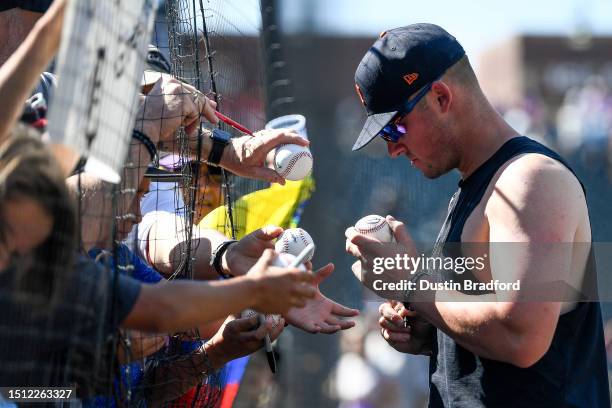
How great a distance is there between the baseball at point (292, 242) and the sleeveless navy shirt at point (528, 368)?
1.81ft

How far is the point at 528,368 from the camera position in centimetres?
327

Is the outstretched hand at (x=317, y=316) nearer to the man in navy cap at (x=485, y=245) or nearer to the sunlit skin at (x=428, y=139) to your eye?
the man in navy cap at (x=485, y=245)

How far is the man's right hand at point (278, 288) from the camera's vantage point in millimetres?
2617

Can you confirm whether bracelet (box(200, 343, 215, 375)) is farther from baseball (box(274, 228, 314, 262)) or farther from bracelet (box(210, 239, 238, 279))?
baseball (box(274, 228, 314, 262))

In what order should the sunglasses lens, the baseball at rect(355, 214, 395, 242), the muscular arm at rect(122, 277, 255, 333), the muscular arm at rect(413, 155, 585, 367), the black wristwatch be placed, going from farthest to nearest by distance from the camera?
the black wristwatch < the sunglasses lens < the baseball at rect(355, 214, 395, 242) < the muscular arm at rect(413, 155, 585, 367) < the muscular arm at rect(122, 277, 255, 333)

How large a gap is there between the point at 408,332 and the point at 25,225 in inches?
72.1

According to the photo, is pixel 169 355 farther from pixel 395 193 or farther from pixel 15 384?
pixel 395 193

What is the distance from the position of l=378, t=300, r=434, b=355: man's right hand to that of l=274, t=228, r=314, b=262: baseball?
16.6 inches

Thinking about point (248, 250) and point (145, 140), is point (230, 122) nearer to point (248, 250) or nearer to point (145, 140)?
point (248, 250)

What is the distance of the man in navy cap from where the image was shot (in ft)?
10.3

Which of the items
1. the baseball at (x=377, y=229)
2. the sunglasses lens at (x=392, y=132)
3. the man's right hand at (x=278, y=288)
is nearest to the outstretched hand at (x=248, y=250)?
the baseball at (x=377, y=229)

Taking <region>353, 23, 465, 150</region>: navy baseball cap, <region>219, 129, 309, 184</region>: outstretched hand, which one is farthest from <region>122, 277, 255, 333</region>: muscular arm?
<region>219, 129, 309, 184</region>: outstretched hand

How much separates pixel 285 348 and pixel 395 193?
1.61 meters

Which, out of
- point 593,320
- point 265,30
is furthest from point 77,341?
point 265,30
